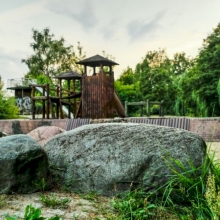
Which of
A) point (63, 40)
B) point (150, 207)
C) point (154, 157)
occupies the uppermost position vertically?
point (63, 40)

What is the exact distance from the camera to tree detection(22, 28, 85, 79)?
51125mm

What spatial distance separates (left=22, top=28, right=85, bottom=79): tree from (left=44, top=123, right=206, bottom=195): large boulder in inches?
1835

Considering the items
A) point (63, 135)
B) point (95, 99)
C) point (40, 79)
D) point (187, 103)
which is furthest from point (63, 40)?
point (63, 135)

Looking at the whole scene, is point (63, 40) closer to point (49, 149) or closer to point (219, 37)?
point (219, 37)

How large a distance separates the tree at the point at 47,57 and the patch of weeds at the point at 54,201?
4732 cm

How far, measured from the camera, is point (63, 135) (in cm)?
451

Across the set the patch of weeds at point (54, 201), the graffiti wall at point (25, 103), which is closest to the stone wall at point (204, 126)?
the patch of weeds at point (54, 201)

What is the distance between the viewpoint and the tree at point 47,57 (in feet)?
168

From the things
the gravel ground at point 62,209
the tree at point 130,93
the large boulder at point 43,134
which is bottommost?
the gravel ground at point 62,209

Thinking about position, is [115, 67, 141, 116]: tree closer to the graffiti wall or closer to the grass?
the graffiti wall

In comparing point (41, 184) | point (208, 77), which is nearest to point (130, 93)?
point (208, 77)

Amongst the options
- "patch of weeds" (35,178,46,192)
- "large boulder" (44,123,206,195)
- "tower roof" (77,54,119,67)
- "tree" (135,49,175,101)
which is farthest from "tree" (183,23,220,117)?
"patch of weeds" (35,178,46,192)

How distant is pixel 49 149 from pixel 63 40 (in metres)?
50.2

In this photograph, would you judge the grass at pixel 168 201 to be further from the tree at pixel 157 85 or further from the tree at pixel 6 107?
the tree at pixel 157 85
